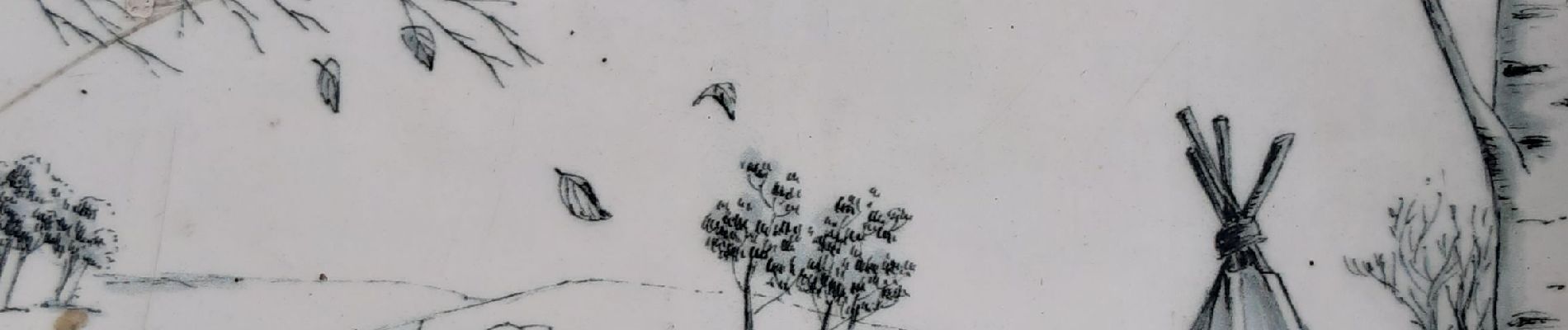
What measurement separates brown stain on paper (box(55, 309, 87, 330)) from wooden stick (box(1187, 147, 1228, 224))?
1428mm

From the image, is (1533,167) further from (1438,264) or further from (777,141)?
(777,141)

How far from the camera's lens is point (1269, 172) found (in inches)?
52.7

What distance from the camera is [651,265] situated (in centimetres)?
133

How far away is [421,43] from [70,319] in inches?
22.3

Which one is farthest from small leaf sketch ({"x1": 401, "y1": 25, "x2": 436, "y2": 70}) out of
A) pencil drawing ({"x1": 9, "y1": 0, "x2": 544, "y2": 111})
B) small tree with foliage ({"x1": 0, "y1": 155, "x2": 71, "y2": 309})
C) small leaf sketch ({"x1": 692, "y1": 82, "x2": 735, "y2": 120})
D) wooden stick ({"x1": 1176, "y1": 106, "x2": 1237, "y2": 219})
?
wooden stick ({"x1": 1176, "y1": 106, "x2": 1237, "y2": 219})

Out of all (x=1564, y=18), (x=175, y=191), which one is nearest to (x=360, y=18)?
(x=175, y=191)

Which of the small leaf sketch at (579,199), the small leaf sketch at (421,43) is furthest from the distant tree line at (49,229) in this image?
the small leaf sketch at (579,199)

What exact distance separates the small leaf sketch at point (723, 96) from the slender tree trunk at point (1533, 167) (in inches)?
39.2

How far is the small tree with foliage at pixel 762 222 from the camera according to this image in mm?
1311

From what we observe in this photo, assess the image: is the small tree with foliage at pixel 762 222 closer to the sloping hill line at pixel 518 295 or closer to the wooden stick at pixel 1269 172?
the sloping hill line at pixel 518 295

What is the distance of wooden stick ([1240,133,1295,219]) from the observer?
52.6 inches

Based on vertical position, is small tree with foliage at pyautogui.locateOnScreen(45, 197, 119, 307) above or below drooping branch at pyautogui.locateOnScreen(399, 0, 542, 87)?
below

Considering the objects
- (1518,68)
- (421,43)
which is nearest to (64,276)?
(421,43)

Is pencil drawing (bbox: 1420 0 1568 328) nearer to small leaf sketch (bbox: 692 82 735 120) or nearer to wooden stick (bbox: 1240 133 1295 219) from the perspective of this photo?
wooden stick (bbox: 1240 133 1295 219)
